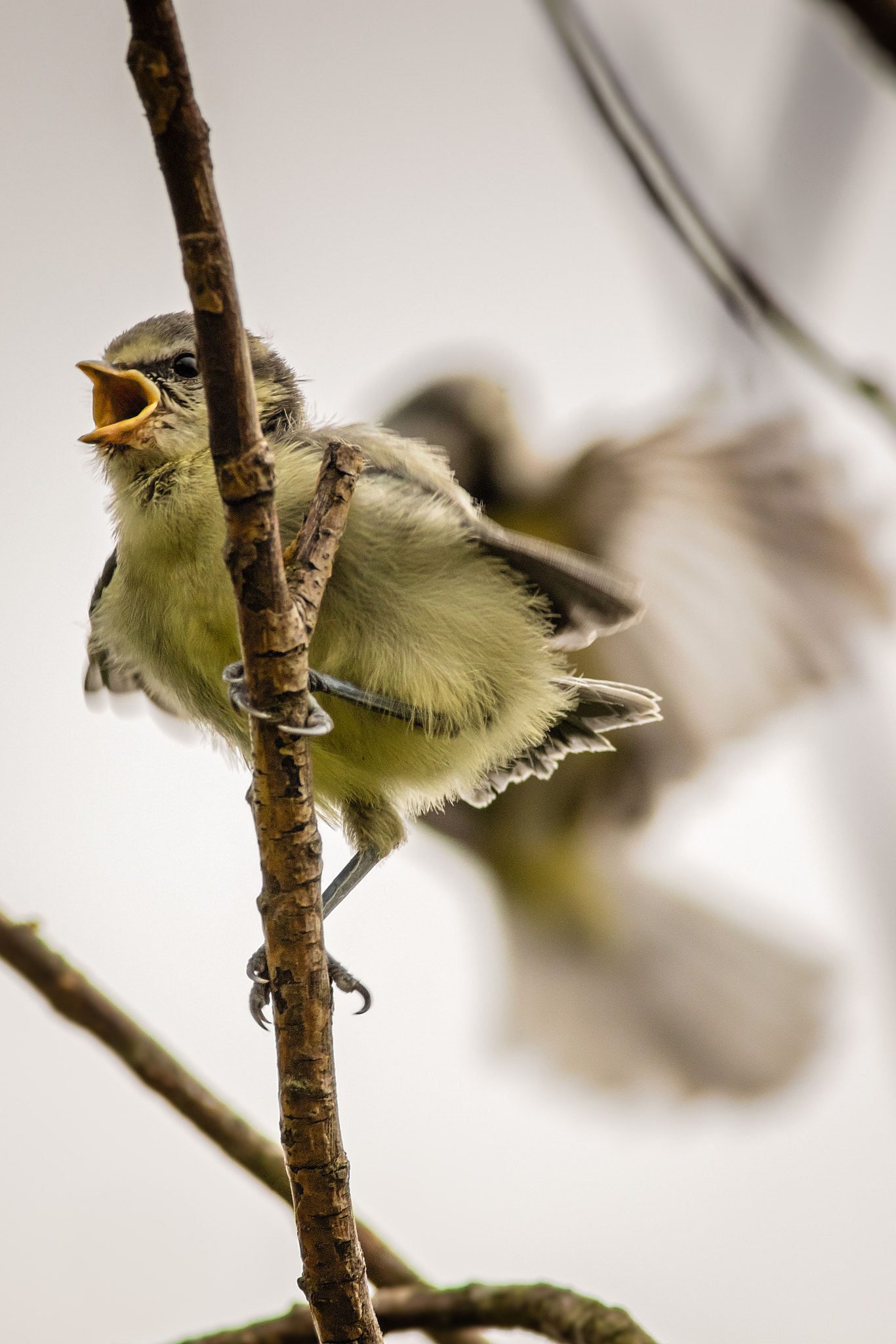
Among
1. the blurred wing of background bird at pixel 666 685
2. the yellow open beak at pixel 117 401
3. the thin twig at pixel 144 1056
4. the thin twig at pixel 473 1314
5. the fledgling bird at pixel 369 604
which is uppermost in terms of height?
the blurred wing of background bird at pixel 666 685

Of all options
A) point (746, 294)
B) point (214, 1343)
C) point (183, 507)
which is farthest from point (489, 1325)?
point (746, 294)

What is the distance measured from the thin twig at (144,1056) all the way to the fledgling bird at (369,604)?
1.43ft

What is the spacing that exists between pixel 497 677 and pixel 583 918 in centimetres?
303

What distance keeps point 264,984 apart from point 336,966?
0.15 meters

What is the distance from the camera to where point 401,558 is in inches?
67.5

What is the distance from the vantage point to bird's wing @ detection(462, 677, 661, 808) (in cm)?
201

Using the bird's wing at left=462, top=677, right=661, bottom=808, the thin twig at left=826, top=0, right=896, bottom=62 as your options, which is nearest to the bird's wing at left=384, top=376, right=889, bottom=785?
the bird's wing at left=462, top=677, right=661, bottom=808

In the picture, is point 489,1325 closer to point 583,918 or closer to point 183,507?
point 183,507

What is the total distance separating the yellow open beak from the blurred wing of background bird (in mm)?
1242

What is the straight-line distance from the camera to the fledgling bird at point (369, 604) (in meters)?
1.69

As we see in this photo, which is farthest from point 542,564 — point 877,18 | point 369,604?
point 877,18

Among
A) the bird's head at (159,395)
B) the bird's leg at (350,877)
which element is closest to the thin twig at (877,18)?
the bird's head at (159,395)

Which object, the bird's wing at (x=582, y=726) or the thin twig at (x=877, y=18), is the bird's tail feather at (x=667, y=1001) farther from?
the thin twig at (x=877, y=18)

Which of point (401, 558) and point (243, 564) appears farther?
point (401, 558)
